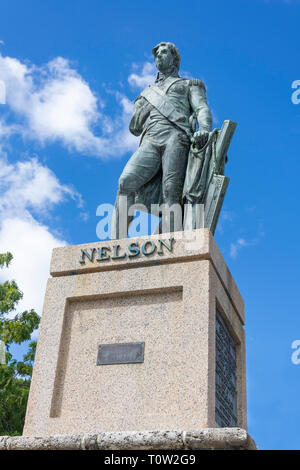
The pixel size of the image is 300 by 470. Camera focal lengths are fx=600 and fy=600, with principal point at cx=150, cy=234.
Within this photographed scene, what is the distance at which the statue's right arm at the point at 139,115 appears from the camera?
803 cm

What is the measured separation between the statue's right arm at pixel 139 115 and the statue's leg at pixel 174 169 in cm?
66

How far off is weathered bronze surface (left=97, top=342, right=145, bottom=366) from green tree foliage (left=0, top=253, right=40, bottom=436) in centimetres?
901

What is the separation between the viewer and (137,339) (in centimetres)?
588

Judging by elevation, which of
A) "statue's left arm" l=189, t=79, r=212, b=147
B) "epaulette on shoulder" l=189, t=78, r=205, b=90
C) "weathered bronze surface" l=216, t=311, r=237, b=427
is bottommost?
"weathered bronze surface" l=216, t=311, r=237, b=427

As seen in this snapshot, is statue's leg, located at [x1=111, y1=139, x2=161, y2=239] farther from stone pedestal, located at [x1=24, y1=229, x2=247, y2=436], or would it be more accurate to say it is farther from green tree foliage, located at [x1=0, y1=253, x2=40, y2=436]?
green tree foliage, located at [x1=0, y1=253, x2=40, y2=436]

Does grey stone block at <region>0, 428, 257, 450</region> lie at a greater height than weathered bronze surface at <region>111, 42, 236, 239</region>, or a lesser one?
lesser

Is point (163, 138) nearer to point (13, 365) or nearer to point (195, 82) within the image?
point (195, 82)

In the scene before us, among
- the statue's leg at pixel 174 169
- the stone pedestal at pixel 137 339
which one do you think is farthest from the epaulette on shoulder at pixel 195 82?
the stone pedestal at pixel 137 339

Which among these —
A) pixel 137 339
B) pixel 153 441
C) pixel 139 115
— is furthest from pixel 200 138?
pixel 153 441

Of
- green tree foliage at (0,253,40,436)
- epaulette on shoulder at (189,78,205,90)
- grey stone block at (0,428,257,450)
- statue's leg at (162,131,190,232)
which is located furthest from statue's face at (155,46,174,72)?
green tree foliage at (0,253,40,436)

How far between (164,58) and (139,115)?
94cm

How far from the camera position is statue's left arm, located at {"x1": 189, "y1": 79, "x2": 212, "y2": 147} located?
7387 millimetres

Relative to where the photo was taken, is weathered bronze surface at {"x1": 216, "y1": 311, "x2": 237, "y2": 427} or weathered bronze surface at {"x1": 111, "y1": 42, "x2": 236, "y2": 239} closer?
weathered bronze surface at {"x1": 216, "y1": 311, "x2": 237, "y2": 427}

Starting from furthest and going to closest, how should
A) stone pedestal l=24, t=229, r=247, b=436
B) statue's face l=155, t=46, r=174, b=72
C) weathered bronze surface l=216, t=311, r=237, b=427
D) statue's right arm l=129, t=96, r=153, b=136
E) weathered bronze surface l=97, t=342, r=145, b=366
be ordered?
statue's face l=155, t=46, r=174, b=72 < statue's right arm l=129, t=96, r=153, b=136 < weathered bronze surface l=216, t=311, r=237, b=427 < weathered bronze surface l=97, t=342, r=145, b=366 < stone pedestal l=24, t=229, r=247, b=436
